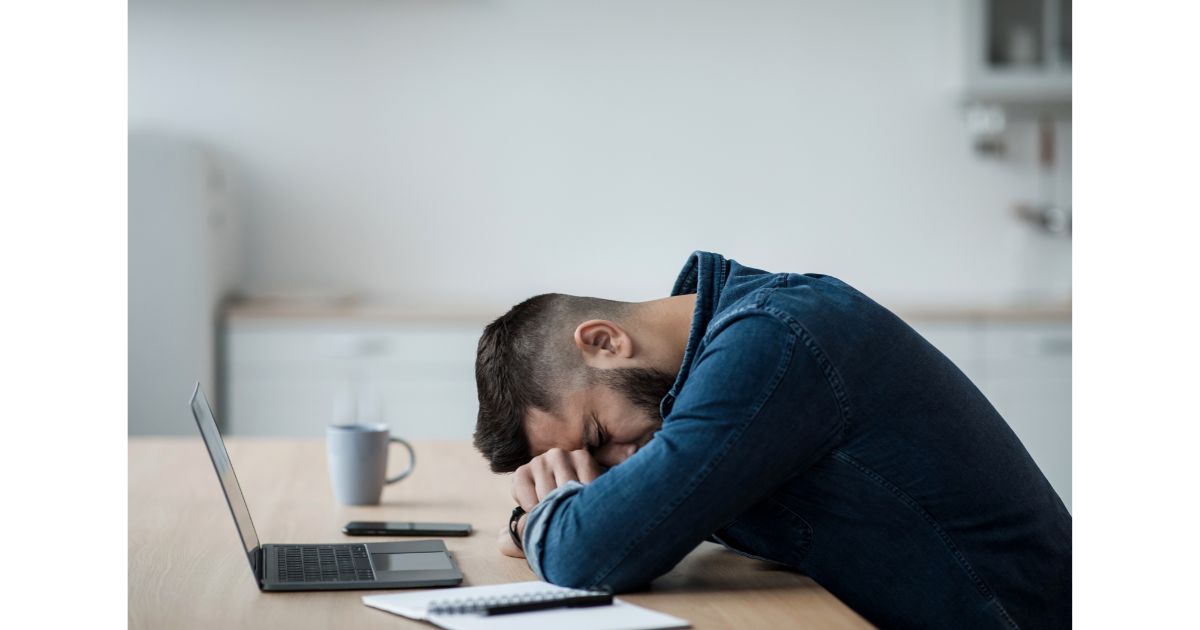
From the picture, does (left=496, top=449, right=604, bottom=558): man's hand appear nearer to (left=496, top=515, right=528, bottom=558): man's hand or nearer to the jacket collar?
(left=496, top=515, right=528, bottom=558): man's hand

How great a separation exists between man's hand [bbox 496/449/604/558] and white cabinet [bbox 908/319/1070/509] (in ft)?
9.20

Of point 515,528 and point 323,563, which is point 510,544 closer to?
point 515,528

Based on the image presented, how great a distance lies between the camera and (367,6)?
4.30 m

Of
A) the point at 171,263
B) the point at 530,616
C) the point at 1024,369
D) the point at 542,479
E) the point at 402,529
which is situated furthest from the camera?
the point at 1024,369

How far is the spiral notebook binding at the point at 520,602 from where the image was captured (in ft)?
3.17

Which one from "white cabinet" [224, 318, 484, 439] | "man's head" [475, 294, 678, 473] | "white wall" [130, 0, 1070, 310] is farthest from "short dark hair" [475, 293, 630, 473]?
"white wall" [130, 0, 1070, 310]

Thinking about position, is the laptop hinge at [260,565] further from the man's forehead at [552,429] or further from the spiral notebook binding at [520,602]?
the man's forehead at [552,429]

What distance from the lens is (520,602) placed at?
99 centimetres

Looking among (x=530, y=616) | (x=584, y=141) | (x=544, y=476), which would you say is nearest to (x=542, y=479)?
(x=544, y=476)

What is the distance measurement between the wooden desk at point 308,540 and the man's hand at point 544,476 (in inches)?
1.0

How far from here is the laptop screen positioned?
1038mm

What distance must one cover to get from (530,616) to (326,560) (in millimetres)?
315
